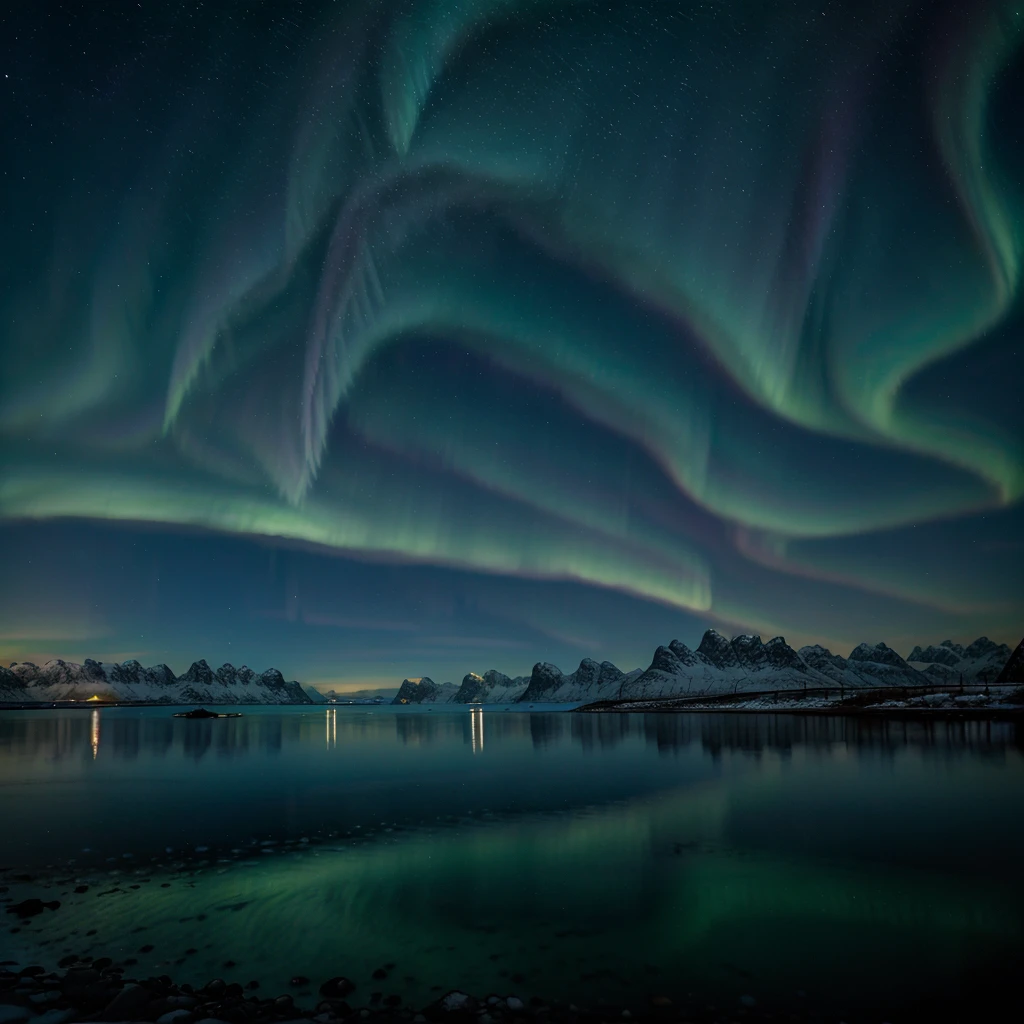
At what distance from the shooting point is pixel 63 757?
74.7m

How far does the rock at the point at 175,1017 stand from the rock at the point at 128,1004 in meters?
0.59

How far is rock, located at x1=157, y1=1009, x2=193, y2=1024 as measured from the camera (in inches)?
484

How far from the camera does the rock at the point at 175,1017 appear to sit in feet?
40.3

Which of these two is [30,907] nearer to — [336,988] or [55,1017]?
[55,1017]

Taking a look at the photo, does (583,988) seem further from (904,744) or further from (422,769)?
(904,744)

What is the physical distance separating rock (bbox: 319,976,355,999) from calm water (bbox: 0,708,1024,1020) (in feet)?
2.10

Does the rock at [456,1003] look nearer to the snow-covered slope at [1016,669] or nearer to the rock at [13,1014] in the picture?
the rock at [13,1014]

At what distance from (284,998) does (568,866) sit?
1333cm

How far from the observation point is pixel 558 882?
22562 mm

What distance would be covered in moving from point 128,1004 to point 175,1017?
121cm

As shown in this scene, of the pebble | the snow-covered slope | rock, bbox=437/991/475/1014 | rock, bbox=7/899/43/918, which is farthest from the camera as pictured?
the snow-covered slope

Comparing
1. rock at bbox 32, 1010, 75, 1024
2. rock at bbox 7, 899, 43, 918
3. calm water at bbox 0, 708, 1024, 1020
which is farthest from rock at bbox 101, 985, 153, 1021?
rock at bbox 7, 899, 43, 918

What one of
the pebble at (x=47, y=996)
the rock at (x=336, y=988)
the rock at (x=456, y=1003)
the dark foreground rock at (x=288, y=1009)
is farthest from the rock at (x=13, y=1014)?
the rock at (x=456, y=1003)

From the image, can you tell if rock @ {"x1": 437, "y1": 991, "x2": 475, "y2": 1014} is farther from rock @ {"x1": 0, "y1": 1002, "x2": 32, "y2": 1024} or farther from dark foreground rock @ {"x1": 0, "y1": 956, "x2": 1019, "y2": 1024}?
rock @ {"x1": 0, "y1": 1002, "x2": 32, "y2": 1024}
